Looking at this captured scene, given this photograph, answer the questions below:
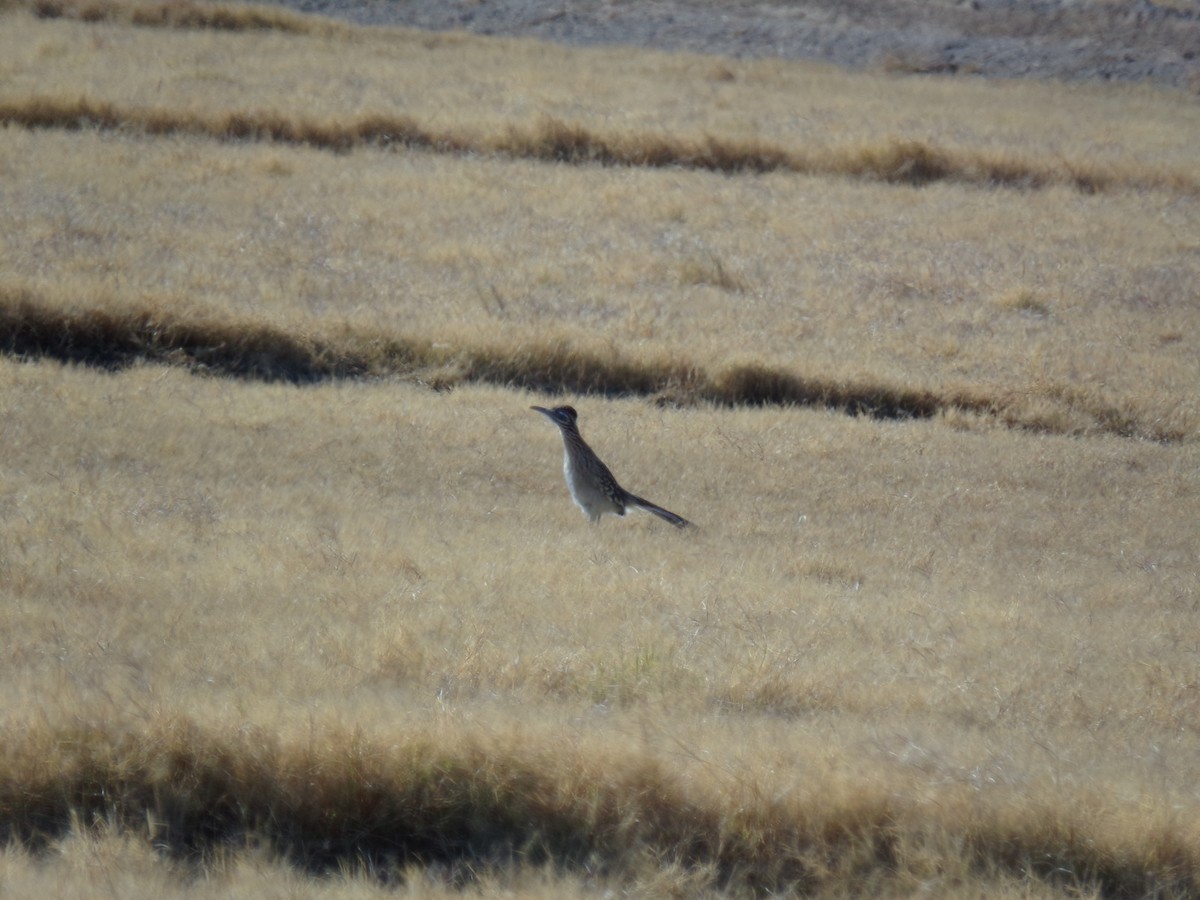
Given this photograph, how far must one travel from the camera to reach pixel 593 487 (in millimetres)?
10688

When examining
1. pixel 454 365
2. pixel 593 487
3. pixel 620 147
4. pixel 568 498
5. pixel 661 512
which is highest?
pixel 620 147

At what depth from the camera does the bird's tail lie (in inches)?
423

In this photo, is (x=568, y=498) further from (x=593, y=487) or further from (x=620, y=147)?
(x=620, y=147)

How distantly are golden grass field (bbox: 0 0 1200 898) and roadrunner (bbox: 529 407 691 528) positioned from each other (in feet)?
0.79

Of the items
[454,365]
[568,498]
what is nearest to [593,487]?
[568,498]

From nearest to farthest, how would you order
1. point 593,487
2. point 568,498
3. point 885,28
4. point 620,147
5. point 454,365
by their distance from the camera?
point 593,487
point 568,498
point 454,365
point 620,147
point 885,28

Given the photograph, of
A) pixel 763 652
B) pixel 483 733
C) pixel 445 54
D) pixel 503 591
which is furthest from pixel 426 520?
pixel 445 54

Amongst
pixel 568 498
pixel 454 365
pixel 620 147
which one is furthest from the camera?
pixel 620 147

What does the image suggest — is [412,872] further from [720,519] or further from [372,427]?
[372,427]

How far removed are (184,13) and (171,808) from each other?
29.9 meters

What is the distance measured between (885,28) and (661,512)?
112 feet

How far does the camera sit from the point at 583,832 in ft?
20.7

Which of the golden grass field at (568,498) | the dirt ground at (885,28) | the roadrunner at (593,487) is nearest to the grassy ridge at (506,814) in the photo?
the golden grass field at (568,498)

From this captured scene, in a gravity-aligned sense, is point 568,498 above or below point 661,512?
below
